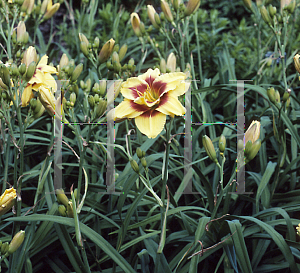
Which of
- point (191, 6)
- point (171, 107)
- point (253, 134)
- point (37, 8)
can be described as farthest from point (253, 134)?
point (37, 8)

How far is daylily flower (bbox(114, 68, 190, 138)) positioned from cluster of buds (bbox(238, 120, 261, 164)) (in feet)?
0.61

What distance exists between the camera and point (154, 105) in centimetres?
82

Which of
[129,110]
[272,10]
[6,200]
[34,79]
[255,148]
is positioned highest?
[272,10]

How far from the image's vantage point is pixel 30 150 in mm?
1513

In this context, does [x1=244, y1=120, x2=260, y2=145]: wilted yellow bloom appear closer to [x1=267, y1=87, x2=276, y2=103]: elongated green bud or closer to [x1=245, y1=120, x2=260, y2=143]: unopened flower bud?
[x1=245, y1=120, x2=260, y2=143]: unopened flower bud

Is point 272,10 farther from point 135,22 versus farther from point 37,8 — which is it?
point 37,8

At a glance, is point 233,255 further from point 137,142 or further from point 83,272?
point 137,142

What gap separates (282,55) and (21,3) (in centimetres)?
105

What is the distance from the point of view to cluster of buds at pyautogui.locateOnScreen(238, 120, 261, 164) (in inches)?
30.9

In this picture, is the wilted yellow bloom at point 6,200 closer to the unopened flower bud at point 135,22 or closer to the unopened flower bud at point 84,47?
the unopened flower bud at point 84,47

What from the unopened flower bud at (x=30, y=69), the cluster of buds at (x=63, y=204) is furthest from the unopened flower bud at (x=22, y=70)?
the cluster of buds at (x=63, y=204)

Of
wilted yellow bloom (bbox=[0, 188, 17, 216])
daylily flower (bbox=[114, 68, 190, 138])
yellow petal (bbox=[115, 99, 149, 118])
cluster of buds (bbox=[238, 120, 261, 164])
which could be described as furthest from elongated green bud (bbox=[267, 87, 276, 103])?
wilted yellow bloom (bbox=[0, 188, 17, 216])

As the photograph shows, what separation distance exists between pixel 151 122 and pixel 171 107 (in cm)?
6

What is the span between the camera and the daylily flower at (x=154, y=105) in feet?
2.57
